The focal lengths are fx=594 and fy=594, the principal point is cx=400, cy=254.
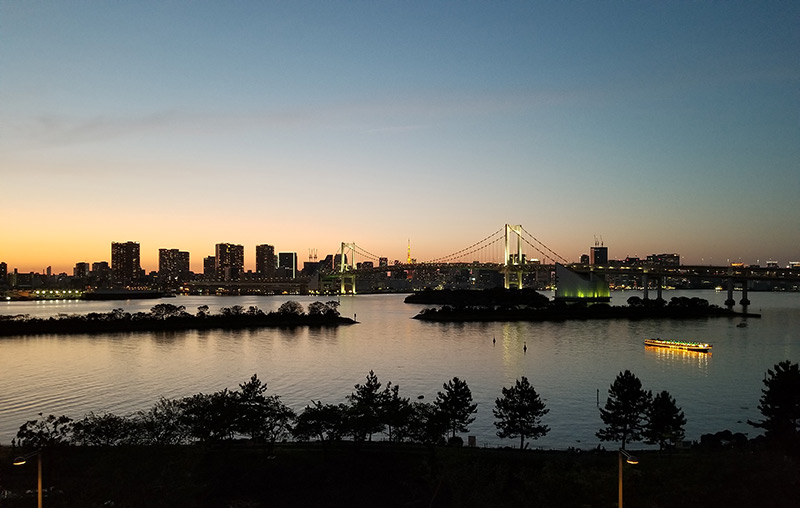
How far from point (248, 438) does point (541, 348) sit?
19.1 meters

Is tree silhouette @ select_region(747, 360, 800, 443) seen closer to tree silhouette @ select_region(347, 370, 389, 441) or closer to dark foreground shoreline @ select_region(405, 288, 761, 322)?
tree silhouette @ select_region(347, 370, 389, 441)

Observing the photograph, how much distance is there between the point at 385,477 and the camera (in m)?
10.9

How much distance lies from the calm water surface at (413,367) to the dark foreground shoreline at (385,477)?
2925mm

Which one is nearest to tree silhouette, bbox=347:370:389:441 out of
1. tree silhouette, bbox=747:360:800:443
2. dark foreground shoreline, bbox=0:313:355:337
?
tree silhouette, bbox=747:360:800:443

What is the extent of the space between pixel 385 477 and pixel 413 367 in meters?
13.5

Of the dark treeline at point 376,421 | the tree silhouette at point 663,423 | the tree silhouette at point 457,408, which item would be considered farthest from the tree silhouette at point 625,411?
the tree silhouette at point 457,408

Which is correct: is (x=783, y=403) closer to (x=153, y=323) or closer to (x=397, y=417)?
(x=397, y=417)

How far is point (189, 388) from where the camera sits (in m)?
20.5

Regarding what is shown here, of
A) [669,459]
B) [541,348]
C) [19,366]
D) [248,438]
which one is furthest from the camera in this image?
[541,348]

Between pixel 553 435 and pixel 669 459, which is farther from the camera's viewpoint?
pixel 553 435

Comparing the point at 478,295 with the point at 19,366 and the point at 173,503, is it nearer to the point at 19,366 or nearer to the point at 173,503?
the point at 19,366

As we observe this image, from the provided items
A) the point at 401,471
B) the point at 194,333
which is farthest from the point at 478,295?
the point at 401,471

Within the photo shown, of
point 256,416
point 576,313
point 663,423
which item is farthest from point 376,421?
point 576,313

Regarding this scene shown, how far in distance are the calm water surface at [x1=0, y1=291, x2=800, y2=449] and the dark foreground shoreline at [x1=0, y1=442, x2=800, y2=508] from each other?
115 inches
